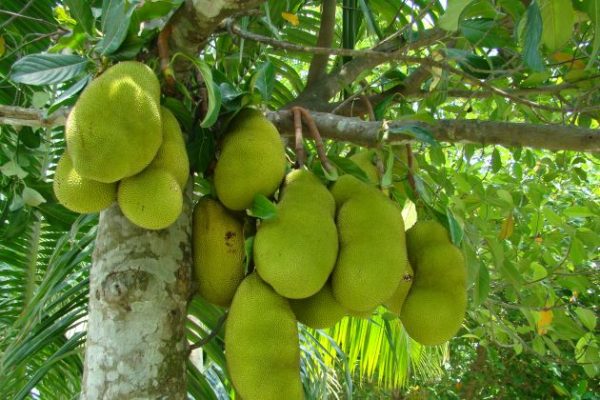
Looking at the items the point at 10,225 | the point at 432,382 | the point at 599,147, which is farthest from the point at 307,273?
the point at 432,382

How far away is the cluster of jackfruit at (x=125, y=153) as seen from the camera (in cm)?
89

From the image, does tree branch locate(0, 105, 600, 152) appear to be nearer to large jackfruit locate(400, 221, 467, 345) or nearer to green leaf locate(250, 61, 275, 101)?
green leaf locate(250, 61, 275, 101)

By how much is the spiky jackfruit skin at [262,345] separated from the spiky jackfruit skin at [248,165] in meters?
0.16

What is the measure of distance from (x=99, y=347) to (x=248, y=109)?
516 mm

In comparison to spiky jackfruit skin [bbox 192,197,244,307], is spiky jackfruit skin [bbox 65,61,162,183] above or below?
above

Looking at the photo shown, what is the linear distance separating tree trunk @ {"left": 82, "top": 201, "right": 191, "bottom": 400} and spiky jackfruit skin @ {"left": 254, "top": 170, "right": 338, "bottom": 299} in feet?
0.49

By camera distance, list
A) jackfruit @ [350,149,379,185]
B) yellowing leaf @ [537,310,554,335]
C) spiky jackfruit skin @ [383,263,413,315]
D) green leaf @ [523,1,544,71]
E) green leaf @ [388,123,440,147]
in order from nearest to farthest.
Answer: green leaf @ [523,1,544,71], green leaf @ [388,123,440,147], spiky jackfruit skin @ [383,263,413,315], jackfruit @ [350,149,379,185], yellowing leaf @ [537,310,554,335]

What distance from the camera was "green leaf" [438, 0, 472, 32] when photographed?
0.95 metres

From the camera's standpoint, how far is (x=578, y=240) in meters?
1.80

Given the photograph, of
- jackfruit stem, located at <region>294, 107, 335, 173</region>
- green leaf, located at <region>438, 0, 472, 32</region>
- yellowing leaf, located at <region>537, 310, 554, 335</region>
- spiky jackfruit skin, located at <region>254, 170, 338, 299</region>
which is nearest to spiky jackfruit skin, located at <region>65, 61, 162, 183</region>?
spiky jackfruit skin, located at <region>254, 170, 338, 299</region>

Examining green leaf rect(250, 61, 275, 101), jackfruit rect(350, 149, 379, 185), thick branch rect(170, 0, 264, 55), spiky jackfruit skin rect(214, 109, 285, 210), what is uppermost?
thick branch rect(170, 0, 264, 55)

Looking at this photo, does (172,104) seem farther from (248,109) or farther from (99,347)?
(99,347)

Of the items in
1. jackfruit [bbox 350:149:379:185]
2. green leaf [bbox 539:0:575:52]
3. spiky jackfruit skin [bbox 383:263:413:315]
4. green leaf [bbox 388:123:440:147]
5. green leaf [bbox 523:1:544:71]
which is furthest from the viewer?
jackfruit [bbox 350:149:379:185]

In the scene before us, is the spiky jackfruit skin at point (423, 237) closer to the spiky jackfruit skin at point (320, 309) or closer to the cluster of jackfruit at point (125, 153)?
the spiky jackfruit skin at point (320, 309)
